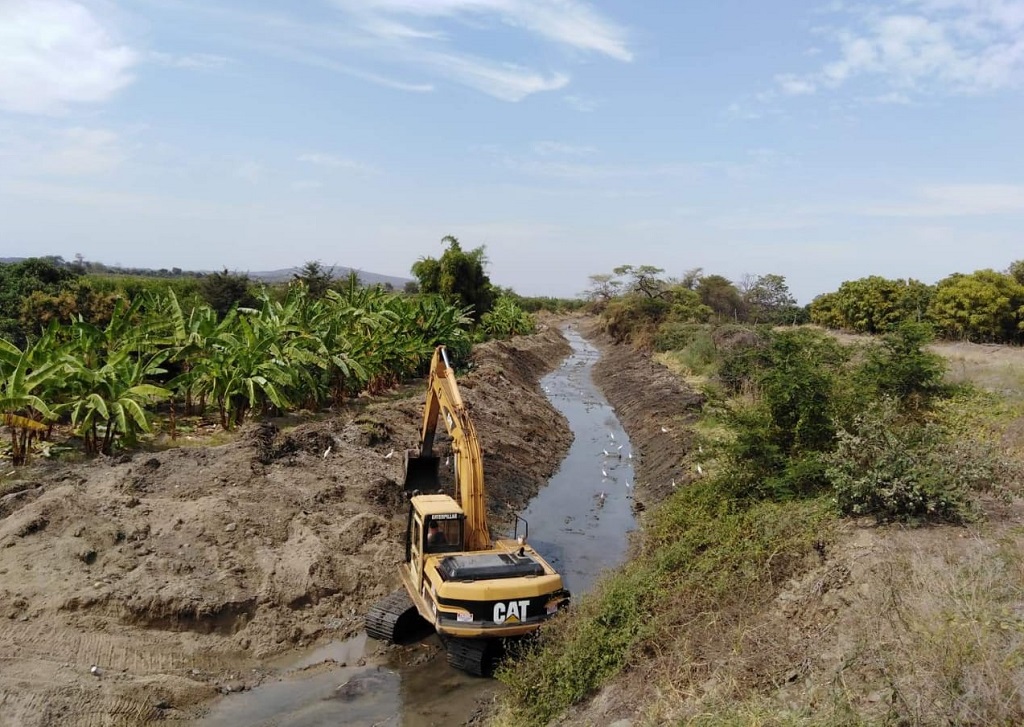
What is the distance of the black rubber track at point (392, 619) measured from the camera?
390 inches

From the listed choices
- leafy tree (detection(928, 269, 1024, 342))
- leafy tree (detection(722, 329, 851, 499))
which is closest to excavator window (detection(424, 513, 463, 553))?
leafy tree (detection(722, 329, 851, 499))

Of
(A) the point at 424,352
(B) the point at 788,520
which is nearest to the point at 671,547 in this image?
(B) the point at 788,520

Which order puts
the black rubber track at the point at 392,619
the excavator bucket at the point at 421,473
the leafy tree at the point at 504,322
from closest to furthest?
the black rubber track at the point at 392,619, the excavator bucket at the point at 421,473, the leafy tree at the point at 504,322

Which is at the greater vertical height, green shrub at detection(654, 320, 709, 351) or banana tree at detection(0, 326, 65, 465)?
green shrub at detection(654, 320, 709, 351)

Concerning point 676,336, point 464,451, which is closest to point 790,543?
point 464,451

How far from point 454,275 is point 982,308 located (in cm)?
2629

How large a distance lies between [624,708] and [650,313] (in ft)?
162

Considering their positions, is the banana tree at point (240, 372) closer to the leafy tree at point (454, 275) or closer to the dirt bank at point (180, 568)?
the dirt bank at point (180, 568)

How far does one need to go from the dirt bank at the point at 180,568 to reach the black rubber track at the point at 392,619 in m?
0.60

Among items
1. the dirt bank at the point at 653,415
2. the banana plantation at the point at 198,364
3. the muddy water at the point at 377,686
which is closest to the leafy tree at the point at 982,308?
the dirt bank at the point at 653,415

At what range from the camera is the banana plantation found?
44.7 feet

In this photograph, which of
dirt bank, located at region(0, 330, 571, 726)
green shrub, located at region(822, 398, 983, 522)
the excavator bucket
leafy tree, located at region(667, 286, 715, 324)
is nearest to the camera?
dirt bank, located at region(0, 330, 571, 726)

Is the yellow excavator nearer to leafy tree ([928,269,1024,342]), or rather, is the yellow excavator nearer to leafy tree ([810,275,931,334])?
leafy tree ([928,269,1024,342])

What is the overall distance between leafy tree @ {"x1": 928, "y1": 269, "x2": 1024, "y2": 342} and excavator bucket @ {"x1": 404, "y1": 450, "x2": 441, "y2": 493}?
28079 millimetres
